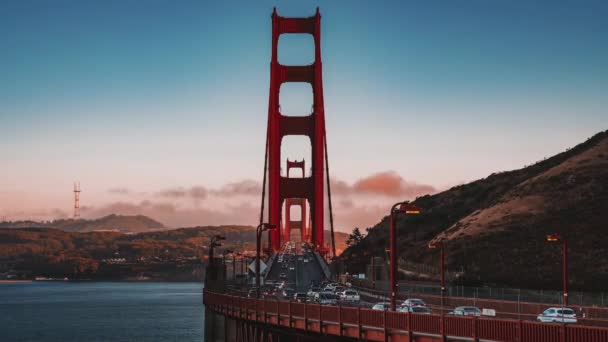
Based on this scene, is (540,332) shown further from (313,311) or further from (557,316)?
(313,311)

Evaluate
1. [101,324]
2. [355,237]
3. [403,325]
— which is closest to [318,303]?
[403,325]

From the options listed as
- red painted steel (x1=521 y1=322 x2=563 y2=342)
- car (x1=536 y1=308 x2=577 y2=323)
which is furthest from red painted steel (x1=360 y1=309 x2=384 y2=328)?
red painted steel (x1=521 y1=322 x2=563 y2=342)

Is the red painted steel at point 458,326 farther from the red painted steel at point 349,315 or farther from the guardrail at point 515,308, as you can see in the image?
the guardrail at point 515,308

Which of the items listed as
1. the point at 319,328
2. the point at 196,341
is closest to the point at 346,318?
the point at 319,328

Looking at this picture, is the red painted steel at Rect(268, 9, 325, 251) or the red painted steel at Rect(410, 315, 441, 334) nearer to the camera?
the red painted steel at Rect(410, 315, 441, 334)

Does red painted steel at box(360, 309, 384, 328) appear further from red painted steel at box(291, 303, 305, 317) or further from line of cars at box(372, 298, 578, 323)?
red painted steel at box(291, 303, 305, 317)

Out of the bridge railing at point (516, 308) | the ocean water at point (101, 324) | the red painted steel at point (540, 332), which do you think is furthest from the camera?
the ocean water at point (101, 324)

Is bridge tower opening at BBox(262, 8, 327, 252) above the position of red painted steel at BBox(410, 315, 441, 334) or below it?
above

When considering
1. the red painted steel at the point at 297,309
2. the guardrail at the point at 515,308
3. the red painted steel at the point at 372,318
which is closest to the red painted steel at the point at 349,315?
the red painted steel at the point at 372,318
